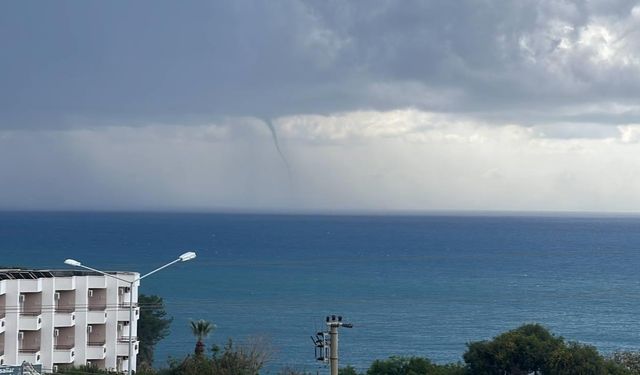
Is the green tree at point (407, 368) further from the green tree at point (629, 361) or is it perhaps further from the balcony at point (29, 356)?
the balcony at point (29, 356)

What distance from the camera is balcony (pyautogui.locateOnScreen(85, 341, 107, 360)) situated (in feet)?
167

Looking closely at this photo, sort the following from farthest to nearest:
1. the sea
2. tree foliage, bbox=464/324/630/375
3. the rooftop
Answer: the sea → the rooftop → tree foliage, bbox=464/324/630/375

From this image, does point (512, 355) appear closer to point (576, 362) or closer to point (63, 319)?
point (576, 362)

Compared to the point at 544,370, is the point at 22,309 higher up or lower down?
higher up

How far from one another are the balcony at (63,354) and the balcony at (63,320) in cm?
124

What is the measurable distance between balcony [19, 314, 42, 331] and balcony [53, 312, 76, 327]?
1274 millimetres

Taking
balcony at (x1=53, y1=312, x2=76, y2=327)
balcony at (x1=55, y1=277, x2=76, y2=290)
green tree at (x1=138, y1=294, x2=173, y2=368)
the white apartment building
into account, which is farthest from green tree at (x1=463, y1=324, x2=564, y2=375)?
green tree at (x1=138, y1=294, x2=173, y2=368)

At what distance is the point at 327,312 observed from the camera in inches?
4390

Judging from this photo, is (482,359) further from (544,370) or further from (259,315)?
(259,315)

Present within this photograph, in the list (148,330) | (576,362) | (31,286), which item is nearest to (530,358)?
(576,362)

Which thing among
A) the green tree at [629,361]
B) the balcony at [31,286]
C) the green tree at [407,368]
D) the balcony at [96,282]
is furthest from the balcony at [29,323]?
the green tree at [629,361]

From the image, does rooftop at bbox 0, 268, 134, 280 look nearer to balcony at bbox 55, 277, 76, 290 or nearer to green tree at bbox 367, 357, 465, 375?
balcony at bbox 55, 277, 76, 290

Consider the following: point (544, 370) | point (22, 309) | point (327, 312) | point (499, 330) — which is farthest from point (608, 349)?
point (22, 309)

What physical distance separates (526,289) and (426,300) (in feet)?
68.8
